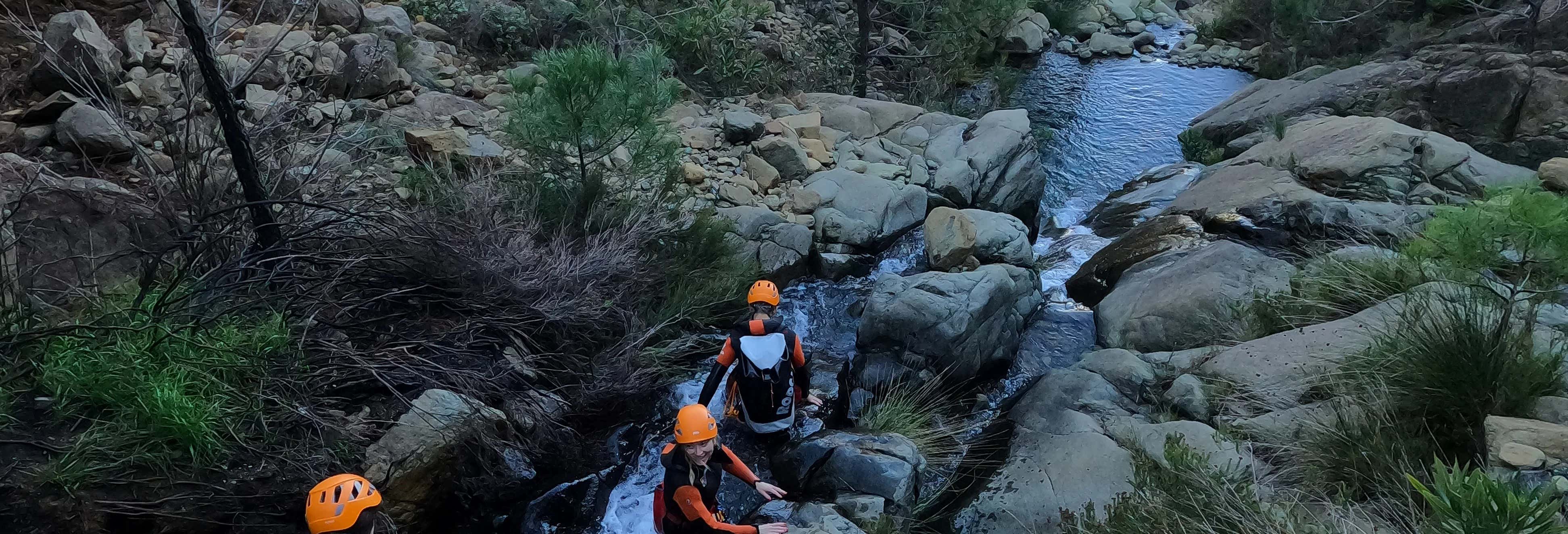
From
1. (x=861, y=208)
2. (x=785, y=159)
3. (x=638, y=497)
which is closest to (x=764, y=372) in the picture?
(x=638, y=497)

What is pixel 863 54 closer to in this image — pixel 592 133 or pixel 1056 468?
pixel 592 133

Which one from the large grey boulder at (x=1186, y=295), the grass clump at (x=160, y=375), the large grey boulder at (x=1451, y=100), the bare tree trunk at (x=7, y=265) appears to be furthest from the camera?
the large grey boulder at (x=1451, y=100)

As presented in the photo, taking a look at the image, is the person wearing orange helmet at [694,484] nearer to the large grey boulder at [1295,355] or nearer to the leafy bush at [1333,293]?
the large grey boulder at [1295,355]

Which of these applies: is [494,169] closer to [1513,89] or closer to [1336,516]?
[1336,516]

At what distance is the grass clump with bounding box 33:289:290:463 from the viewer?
4.37m

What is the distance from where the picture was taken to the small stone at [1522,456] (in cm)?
345

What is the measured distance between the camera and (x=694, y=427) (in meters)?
4.52

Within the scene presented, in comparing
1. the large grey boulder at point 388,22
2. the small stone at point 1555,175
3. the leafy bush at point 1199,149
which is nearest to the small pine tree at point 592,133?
the large grey boulder at point 388,22

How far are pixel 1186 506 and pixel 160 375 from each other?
15.9ft

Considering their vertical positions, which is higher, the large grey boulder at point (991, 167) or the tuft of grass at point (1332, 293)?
the tuft of grass at point (1332, 293)

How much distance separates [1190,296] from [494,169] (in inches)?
226

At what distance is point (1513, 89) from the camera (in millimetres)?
9984

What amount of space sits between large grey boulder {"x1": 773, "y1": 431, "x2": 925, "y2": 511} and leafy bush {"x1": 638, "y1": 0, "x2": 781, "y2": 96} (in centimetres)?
650

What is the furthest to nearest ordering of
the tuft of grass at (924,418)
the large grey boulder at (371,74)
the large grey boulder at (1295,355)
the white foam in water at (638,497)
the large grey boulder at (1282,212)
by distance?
the large grey boulder at (371,74), the large grey boulder at (1282,212), the tuft of grass at (924,418), the white foam in water at (638,497), the large grey boulder at (1295,355)
